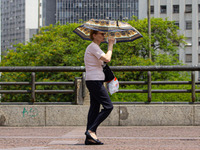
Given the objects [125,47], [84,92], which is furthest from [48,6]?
[84,92]

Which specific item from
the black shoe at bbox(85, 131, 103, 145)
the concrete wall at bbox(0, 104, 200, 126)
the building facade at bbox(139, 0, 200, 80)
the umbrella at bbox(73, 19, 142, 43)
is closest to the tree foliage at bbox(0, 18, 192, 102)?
the concrete wall at bbox(0, 104, 200, 126)

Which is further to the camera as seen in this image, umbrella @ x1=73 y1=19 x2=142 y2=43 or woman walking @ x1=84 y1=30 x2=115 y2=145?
umbrella @ x1=73 y1=19 x2=142 y2=43

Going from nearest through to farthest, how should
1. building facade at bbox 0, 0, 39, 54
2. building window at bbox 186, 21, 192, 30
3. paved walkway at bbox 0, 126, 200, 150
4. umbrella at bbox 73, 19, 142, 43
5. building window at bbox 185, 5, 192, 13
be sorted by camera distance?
paved walkway at bbox 0, 126, 200, 150 → umbrella at bbox 73, 19, 142, 43 → building window at bbox 186, 21, 192, 30 → building window at bbox 185, 5, 192, 13 → building facade at bbox 0, 0, 39, 54

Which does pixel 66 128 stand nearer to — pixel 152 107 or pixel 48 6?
pixel 152 107

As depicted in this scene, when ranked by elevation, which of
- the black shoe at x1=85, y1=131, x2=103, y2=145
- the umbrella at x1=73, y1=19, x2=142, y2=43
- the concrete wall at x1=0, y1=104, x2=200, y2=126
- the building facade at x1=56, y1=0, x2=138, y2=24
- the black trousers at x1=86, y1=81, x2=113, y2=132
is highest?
the building facade at x1=56, y1=0, x2=138, y2=24

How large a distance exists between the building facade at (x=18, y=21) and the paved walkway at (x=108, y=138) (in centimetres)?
16270

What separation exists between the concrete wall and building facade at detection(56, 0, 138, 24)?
401 feet

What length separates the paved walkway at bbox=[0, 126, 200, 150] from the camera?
18.9 feet

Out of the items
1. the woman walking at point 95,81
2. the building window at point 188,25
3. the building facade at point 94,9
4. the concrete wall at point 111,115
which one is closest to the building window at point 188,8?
the building window at point 188,25

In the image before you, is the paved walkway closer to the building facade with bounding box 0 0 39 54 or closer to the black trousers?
the black trousers

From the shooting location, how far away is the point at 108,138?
22.3ft

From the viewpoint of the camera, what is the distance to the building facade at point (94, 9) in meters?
130

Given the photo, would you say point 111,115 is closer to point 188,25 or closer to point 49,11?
point 188,25

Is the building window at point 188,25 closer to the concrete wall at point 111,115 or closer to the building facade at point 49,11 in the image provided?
the building facade at point 49,11
